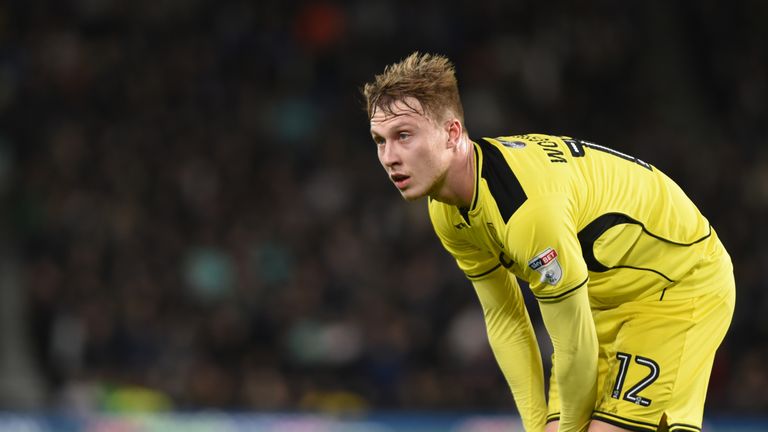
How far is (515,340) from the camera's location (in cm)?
489

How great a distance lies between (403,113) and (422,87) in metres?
0.11

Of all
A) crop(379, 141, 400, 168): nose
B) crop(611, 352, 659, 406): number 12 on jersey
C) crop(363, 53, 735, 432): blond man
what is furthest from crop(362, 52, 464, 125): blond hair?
crop(611, 352, 659, 406): number 12 on jersey

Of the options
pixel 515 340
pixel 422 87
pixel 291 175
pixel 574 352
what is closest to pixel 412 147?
pixel 422 87

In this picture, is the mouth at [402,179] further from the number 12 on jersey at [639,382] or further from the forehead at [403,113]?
the number 12 on jersey at [639,382]

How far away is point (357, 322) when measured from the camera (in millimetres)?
11180

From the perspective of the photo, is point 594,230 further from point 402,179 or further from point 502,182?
point 402,179

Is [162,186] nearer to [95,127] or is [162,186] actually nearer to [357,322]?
[95,127]

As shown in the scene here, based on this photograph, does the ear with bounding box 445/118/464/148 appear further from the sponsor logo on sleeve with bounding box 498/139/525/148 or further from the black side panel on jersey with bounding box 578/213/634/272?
the black side panel on jersey with bounding box 578/213/634/272

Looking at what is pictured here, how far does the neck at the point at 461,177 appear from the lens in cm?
427

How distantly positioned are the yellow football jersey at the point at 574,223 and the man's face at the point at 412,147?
16 centimetres

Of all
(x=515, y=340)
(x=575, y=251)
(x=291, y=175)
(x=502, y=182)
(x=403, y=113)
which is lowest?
(x=515, y=340)

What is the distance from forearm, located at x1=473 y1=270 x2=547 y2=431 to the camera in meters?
4.86

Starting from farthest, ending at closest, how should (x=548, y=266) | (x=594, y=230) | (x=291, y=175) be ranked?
(x=291, y=175) < (x=594, y=230) < (x=548, y=266)

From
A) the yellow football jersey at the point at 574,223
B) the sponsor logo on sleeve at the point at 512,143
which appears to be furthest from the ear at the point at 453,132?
the sponsor logo on sleeve at the point at 512,143
